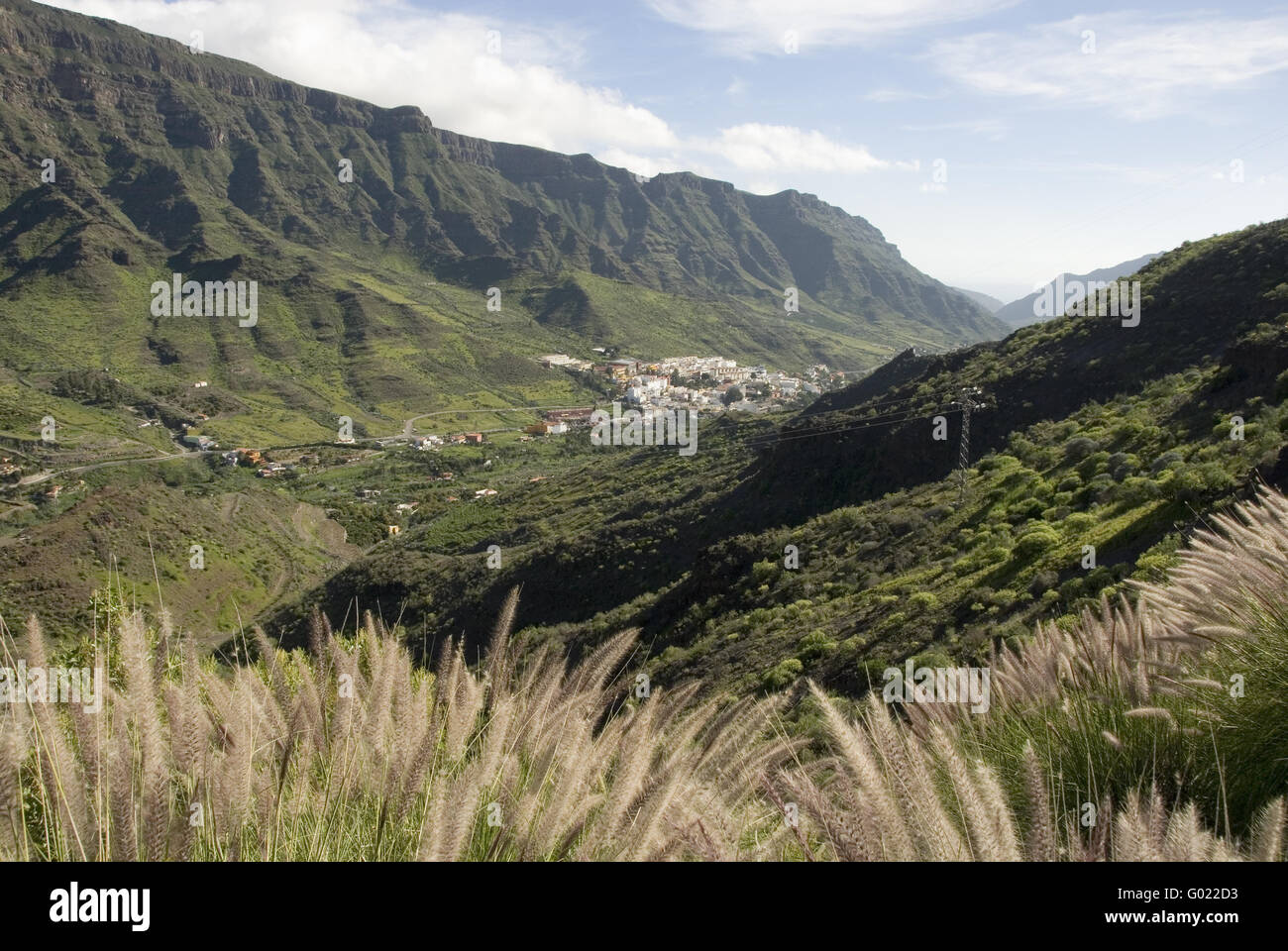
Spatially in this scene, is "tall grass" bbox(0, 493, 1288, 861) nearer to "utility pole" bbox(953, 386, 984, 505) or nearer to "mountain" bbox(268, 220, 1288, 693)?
"mountain" bbox(268, 220, 1288, 693)

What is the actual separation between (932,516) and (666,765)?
23279 millimetres

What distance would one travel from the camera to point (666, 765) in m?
2.47

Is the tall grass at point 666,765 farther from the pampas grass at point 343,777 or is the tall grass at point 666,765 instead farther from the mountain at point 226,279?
the mountain at point 226,279

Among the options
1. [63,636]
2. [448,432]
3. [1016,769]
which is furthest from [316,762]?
[448,432]

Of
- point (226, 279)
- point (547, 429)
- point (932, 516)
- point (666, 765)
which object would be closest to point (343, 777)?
point (666, 765)

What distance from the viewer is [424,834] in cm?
Result: 189

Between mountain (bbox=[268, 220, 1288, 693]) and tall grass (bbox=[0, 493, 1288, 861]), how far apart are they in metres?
6.19

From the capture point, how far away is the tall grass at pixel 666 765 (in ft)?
6.12

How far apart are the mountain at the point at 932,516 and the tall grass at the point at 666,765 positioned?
619cm

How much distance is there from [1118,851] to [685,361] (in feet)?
474

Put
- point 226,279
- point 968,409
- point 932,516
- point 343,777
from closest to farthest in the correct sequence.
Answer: point 343,777 → point 932,516 → point 968,409 → point 226,279

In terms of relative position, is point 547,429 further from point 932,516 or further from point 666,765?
point 666,765

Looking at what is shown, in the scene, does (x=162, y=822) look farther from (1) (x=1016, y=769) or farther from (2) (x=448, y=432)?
(2) (x=448, y=432)

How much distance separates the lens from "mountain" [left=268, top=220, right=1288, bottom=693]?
14828 millimetres
